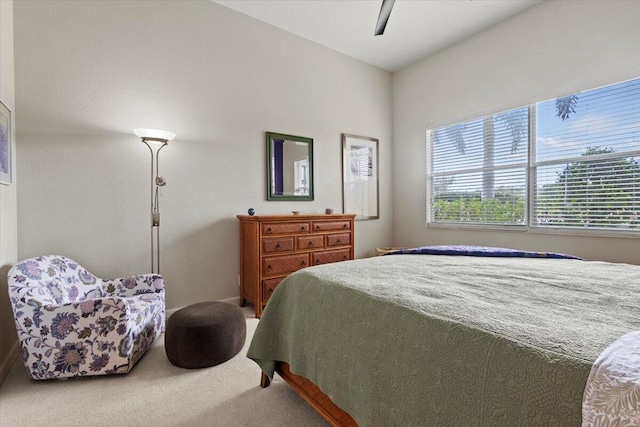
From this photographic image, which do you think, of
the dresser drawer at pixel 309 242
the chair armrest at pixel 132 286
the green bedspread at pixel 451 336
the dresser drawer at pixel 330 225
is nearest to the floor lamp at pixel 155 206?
the chair armrest at pixel 132 286

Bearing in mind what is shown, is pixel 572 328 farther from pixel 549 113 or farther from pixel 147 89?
pixel 147 89

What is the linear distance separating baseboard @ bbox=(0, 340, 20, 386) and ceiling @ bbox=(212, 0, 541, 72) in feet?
11.5

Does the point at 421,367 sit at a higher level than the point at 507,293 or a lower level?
lower

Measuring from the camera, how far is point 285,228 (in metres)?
3.03

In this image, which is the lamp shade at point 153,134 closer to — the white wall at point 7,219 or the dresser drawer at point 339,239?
the white wall at point 7,219

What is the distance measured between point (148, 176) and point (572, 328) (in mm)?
3095

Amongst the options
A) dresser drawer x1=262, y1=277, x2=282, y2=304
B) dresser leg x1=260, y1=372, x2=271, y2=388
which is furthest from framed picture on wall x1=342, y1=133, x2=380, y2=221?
dresser leg x1=260, y1=372, x2=271, y2=388

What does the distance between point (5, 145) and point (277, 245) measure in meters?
2.15

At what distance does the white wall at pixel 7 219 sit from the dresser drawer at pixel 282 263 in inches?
71.7

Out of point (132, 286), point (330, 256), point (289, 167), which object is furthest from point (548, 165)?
point (132, 286)

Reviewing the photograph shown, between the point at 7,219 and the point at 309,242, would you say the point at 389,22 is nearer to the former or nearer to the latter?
the point at 309,242

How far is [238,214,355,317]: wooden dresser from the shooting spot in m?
2.89

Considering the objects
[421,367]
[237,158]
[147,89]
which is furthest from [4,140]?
[421,367]

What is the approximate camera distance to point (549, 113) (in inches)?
121
